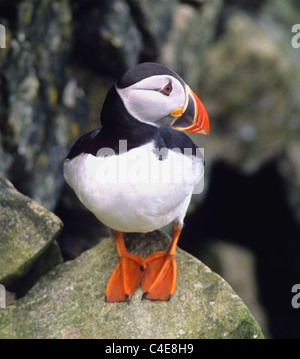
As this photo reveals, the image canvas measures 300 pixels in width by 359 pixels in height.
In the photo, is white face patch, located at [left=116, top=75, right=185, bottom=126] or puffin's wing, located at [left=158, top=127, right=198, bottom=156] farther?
puffin's wing, located at [left=158, top=127, right=198, bottom=156]

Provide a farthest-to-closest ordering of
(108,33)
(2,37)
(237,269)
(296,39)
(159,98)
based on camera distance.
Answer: (237,269)
(296,39)
(108,33)
(2,37)
(159,98)

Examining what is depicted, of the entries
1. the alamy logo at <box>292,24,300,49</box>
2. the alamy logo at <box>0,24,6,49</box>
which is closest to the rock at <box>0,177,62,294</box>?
the alamy logo at <box>0,24,6,49</box>

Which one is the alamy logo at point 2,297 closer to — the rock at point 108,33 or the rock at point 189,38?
the rock at point 108,33

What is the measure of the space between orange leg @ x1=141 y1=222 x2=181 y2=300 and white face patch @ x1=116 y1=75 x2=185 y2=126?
2.29 feet

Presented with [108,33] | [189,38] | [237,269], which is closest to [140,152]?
[108,33]

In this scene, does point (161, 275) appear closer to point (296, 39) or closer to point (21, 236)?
point (21, 236)

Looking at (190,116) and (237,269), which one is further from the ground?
(190,116)

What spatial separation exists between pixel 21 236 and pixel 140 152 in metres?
0.75

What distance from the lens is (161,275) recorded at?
8.35 ft

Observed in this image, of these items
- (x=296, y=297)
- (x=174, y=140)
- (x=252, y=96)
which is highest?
(x=174, y=140)

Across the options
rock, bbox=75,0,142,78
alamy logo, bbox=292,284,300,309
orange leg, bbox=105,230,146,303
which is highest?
rock, bbox=75,0,142,78

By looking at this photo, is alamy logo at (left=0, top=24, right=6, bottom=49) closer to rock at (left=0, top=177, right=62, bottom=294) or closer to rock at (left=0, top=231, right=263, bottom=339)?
rock at (left=0, top=177, right=62, bottom=294)

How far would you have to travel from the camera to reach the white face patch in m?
2.19

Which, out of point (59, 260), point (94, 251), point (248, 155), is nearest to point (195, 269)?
point (94, 251)
